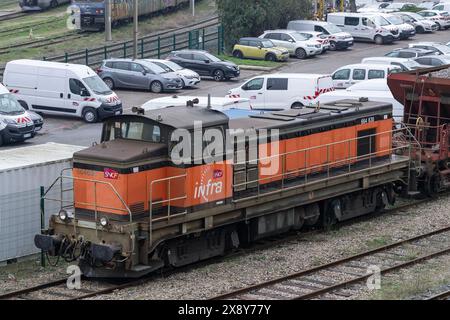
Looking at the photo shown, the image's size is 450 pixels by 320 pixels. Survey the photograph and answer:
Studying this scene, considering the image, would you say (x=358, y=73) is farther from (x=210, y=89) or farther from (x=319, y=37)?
(x=319, y=37)

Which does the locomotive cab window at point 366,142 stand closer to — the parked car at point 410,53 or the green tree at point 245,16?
the parked car at point 410,53

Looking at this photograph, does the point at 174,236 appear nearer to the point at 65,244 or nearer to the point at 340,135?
the point at 65,244

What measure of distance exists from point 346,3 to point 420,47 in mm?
22265

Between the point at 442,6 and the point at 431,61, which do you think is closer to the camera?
the point at 431,61

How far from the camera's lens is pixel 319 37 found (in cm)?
5428

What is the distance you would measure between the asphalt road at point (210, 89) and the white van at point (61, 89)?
23.8 inches

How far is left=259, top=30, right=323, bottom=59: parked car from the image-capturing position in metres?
52.8

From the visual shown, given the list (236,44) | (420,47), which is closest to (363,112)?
(420,47)

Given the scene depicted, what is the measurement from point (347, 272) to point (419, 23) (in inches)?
1851

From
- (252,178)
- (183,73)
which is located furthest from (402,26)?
(252,178)

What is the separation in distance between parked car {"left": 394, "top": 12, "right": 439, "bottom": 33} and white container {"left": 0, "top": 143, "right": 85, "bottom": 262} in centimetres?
4612

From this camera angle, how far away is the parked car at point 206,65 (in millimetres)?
47031

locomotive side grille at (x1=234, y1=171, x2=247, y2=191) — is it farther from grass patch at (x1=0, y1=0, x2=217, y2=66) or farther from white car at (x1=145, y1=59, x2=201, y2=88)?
grass patch at (x1=0, y1=0, x2=217, y2=66)
